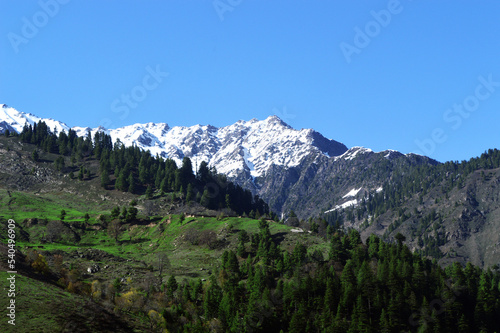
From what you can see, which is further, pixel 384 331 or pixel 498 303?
pixel 498 303

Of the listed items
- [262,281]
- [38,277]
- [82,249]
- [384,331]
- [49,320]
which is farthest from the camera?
[82,249]

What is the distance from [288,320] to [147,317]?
128ft

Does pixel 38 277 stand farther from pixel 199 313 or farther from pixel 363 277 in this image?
pixel 363 277

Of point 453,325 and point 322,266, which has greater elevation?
point 322,266

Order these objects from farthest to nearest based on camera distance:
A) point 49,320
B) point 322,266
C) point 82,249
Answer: point 82,249, point 322,266, point 49,320

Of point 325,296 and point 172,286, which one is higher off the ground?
point 172,286

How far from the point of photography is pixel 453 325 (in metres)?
151

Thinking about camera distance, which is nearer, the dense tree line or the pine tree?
the dense tree line

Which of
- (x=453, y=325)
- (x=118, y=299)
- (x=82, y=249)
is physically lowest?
(x=453, y=325)

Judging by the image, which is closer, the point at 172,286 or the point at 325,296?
the point at 172,286

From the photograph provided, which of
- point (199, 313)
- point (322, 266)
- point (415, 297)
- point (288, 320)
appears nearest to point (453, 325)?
point (415, 297)

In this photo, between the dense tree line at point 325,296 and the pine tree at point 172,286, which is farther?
the pine tree at point 172,286

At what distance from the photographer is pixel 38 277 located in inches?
5027

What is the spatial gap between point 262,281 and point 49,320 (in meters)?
66.7
